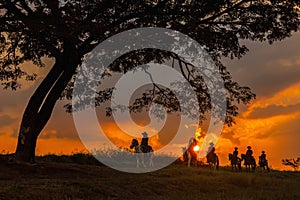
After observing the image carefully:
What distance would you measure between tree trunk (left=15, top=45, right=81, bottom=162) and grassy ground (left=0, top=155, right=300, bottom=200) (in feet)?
3.52

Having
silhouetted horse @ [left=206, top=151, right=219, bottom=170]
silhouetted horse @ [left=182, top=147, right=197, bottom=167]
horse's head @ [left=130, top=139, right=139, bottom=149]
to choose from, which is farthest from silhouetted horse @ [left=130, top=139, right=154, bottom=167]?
silhouetted horse @ [left=206, top=151, right=219, bottom=170]

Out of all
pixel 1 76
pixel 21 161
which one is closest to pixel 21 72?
pixel 1 76

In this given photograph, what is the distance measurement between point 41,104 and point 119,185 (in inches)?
295

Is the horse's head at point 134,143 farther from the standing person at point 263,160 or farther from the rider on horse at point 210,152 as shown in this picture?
the standing person at point 263,160

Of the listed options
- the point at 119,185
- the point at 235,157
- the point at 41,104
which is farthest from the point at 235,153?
the point at 119,185

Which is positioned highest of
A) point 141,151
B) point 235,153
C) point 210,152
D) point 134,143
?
point 235,153

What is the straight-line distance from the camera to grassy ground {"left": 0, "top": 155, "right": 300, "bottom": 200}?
18469 mm

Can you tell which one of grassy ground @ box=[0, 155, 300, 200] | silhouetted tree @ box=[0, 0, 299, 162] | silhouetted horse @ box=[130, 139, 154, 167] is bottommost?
grassy ground @ box=[0, 155, 300, 200]

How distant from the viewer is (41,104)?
26719 mm

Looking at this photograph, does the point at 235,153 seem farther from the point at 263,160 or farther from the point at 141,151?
the point at 141,151

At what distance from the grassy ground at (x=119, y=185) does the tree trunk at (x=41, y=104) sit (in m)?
1.07

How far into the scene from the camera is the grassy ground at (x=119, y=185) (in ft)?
60.6

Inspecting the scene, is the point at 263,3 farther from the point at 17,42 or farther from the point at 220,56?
the point at 17,42

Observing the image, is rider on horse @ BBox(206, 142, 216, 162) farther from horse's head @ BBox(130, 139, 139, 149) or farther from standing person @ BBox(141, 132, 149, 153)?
horse's head @ BBox(130, 139, 139, 149)
